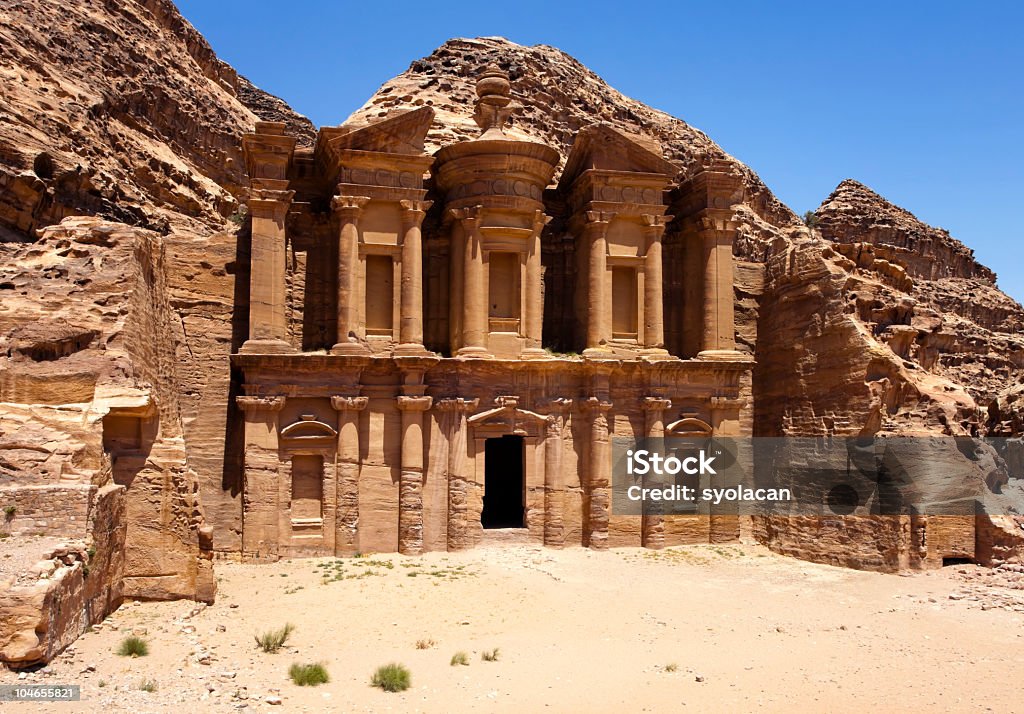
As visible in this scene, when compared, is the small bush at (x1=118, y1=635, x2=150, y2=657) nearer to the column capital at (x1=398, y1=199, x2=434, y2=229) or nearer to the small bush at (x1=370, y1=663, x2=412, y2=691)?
the small bush at (x1=370, y1=663, x2=412, y2=691)

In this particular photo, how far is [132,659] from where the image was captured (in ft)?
38.2

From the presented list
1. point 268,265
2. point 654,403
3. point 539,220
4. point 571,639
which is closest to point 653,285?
point 654,403

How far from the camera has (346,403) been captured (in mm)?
21344

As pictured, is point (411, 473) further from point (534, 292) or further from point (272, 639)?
point (272, 639)

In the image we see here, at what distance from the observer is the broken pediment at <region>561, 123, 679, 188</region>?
2380 cm

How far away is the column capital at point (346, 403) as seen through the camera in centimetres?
2131

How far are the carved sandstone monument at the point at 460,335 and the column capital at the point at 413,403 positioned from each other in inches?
2.3

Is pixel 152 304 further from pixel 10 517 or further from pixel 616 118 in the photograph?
pixel 616 118

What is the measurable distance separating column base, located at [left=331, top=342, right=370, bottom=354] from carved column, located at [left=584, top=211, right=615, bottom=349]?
6310 millimetres

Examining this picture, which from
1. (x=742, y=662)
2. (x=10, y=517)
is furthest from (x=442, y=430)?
(x=10, y=517)

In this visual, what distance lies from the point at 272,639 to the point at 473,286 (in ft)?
38.4

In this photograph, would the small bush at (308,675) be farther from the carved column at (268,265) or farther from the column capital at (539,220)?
the column capital at (539,220)

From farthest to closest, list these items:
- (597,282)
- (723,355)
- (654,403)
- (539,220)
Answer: (723,355)
(597,282)
(539,220)
(654,403)

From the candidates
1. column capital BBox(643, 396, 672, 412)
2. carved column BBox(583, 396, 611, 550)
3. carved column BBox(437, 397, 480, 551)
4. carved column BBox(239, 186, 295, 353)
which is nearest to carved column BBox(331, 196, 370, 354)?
carved column BBox(239, 186, 295, 353)
